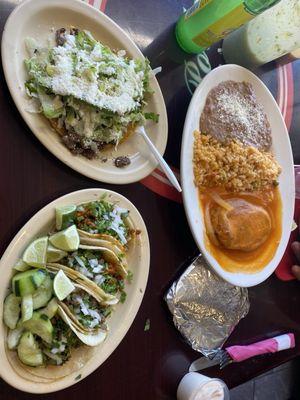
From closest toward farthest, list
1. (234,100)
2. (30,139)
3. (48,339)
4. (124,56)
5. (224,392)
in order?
1. (48,339)
2. (30,139)
3. (124,56)
4. (224,392)
5. (234,100)

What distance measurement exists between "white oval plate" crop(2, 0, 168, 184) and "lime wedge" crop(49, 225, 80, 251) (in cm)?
24

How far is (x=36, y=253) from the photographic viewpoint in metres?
1.30

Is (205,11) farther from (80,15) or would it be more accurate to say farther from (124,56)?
(80,15)

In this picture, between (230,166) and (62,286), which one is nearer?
(62,286)

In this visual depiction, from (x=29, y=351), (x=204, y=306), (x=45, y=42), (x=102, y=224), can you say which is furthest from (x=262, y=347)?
(x=45, y=42)

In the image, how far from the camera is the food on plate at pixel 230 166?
5.63 feet

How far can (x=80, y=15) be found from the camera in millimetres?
1503

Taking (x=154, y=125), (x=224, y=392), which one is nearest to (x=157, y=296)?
(x=224, y=392)

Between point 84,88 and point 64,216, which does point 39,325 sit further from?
point 84,88

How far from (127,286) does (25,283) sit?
462 mm

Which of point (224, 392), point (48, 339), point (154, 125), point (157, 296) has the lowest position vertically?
point (224, 392)

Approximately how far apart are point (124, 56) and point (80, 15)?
22 cm

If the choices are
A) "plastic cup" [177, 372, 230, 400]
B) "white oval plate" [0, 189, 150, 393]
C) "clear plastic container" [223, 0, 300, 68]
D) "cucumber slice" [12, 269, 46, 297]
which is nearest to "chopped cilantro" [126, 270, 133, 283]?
"white oval plate" [0, 189, 150, 393]

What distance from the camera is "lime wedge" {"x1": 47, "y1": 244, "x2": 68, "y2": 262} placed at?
1337 mm
